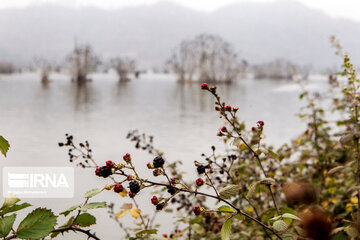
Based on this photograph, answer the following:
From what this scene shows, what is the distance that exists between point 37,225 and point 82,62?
46.1 meters

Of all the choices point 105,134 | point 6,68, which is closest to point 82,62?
point 6,68

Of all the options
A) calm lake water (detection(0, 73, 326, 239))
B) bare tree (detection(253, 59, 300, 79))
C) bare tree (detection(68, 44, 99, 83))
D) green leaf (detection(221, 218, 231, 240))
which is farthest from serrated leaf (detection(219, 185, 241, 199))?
bare tree (detection(253, 59, 300, 79))

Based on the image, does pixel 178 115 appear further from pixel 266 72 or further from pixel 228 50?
pixel 266 72

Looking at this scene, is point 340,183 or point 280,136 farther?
point 280,136

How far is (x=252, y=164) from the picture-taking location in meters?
2.93

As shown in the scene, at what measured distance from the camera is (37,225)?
78 centimetres

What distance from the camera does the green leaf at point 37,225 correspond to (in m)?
0.75

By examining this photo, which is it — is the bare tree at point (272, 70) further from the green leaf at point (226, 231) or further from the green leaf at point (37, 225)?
the green leaf at point (37, 225)

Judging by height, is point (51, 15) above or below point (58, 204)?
above

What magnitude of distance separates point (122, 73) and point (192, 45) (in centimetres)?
1087

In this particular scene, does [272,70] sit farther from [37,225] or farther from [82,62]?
[37,225]

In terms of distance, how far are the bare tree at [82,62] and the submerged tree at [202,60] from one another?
1067 cm

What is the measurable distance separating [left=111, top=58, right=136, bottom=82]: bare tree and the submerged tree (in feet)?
22.1

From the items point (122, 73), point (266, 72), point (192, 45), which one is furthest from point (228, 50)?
point (266, 72)
